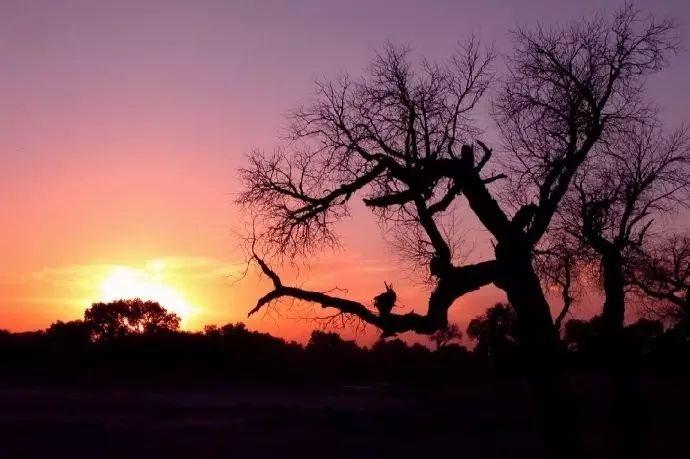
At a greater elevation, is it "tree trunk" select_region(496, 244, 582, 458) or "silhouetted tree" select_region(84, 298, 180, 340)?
"silhouetted tree" select_region(84, 298, 180, 340)

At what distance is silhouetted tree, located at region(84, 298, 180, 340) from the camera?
7406cm

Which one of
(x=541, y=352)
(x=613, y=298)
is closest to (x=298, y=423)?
(x=613, y=298)

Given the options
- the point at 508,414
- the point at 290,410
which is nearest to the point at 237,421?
the point at 290,410

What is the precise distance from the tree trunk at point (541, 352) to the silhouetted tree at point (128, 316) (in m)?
64.6

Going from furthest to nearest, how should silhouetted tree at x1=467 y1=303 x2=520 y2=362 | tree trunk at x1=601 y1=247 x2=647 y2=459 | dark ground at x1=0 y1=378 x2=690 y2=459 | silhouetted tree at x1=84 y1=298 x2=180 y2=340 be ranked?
silhouetted tree at x1=84 y1=298 x2=180 y2=340 < silhouetted tree at x1=467 y1=303 x2=520 y2=362 < dark ground at x1=0 y1=378 x2=690 y2=459 < tree trunk at x1=601 y1=247 x2=647 y2=459

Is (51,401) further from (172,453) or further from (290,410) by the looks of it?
(172,453)

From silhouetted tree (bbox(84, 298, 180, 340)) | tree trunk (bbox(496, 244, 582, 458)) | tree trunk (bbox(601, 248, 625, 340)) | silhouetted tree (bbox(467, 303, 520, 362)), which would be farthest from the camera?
silhouetted tree (bbox(84, 298, 180, 340))

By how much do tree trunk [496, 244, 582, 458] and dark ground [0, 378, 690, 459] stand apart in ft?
33.7

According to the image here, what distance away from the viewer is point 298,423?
2762cm

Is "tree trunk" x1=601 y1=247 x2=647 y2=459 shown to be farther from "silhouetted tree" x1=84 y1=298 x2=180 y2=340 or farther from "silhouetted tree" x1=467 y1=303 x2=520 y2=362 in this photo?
"silhouetted tree" x1=84 y1=298 x2=180 y2=340

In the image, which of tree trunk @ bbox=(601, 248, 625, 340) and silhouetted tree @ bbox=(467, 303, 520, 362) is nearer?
tree trunk @ bbox=(601, 248, 625, 340)

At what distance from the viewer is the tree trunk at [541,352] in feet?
37.6

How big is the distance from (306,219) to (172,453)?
9.79 m

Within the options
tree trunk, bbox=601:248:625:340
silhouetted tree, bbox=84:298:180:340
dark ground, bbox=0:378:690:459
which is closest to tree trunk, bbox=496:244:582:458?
tree trunk, bbox=601:248:625:340
